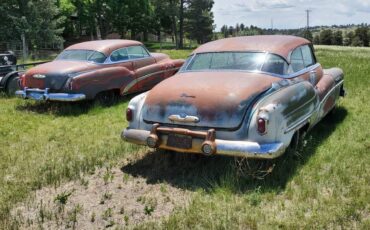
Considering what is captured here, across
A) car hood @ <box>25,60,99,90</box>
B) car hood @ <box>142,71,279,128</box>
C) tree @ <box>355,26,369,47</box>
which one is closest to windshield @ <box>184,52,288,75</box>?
car hood @ <box>142,71,279,128</box>

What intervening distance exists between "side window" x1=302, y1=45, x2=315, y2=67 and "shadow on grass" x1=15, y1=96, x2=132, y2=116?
4.30 m

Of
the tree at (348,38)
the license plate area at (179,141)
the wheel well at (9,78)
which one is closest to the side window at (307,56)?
→ the license plate area at (179,141)

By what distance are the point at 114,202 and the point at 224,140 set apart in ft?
4.34

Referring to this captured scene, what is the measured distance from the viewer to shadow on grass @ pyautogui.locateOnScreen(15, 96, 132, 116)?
30.2ft

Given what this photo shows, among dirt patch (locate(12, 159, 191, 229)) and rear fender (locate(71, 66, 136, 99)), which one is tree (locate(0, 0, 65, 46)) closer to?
rear fender (locate(71, 66, 136, 99))

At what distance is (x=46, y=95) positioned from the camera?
902 cm

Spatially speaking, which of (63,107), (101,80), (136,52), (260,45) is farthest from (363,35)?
(260,45)

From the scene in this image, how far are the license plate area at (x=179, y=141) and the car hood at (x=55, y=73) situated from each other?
14.8 ft

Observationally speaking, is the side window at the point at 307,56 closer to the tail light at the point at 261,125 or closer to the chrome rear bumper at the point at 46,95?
the tail light at the point at 261,125

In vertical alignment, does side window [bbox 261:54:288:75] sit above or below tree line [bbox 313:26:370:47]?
below

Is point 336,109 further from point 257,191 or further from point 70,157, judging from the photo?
point 70,157

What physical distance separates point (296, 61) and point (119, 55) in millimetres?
4781

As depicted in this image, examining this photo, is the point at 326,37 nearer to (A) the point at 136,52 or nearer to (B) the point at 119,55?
(A) the point at 136,52

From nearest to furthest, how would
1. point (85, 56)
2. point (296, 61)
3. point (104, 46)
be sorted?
1. point (296, 61)
2. point (85, 56)
3. point (104, 46)
